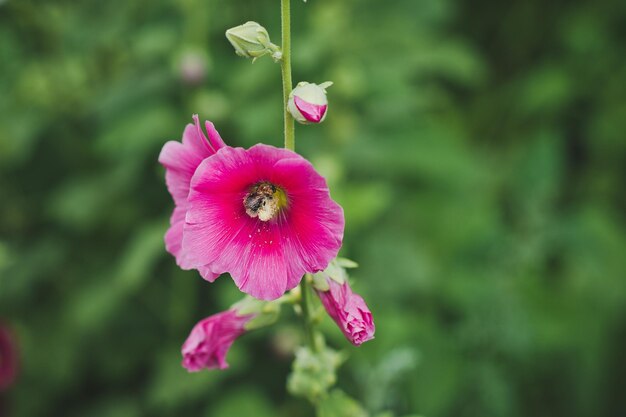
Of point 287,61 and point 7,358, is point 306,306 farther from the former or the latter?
point 7,358

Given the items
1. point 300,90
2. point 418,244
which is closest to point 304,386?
point 300,90

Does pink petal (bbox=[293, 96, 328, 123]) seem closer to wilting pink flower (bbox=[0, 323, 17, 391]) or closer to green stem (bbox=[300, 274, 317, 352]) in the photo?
green stem (bbox=[300, 274, 317, 352])

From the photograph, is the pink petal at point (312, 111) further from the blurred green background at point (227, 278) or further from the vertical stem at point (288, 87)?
the blurred green background at point (227, 278)

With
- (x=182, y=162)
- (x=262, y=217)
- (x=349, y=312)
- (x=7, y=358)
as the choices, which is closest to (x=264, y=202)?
(x=262, y=217)

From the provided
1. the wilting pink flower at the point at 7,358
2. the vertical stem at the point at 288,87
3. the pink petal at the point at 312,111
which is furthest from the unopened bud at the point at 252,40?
the wilting pink flower at the point at 7,358

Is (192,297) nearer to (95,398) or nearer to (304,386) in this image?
(95,398)

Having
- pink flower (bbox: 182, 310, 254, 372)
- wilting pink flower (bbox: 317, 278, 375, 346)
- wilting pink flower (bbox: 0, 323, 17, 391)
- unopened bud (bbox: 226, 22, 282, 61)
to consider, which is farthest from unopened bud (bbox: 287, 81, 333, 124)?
wilting pink flower (bbox: 0, 323, 17, 391)

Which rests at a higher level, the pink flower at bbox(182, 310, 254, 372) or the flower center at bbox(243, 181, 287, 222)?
the flower center at bbox(243, 181, 287, 222)
